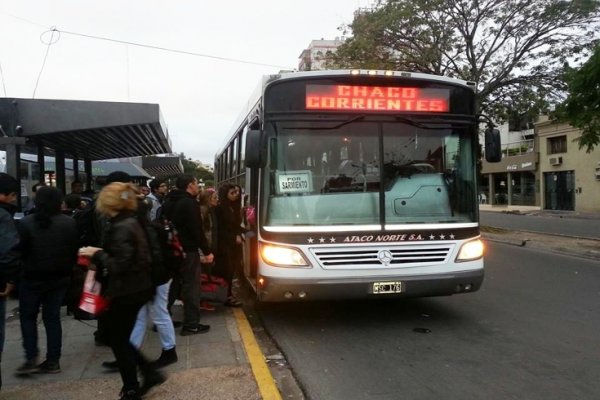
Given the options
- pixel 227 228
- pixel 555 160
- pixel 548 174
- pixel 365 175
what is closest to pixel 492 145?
pixel 365 175

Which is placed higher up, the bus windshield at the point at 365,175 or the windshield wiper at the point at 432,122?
the windshield wiper at the point at 432,122

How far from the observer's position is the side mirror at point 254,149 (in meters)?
5.82

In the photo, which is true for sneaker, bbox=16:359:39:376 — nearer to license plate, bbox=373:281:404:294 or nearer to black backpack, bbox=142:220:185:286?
black backpack, bbox=142:220:185:286

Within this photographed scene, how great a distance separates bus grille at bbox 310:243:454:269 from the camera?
5.87m

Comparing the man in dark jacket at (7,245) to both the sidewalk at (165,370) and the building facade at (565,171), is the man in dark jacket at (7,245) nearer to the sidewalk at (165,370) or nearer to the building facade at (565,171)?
the sidewalk at (165,370)

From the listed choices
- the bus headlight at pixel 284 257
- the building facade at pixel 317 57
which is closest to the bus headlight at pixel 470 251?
the bus headlight at pixel 284 257

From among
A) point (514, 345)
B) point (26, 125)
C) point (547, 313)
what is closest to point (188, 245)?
point (514, 345)

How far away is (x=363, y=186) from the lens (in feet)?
20.1

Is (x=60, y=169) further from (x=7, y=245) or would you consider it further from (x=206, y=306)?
(x=7, y=245)

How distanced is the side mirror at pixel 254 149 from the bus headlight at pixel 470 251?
2.52 meters

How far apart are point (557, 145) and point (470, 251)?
3342cm

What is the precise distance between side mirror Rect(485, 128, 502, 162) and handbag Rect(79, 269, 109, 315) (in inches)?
184

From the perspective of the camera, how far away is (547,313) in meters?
7.15

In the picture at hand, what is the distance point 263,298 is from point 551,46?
17.6 meters
